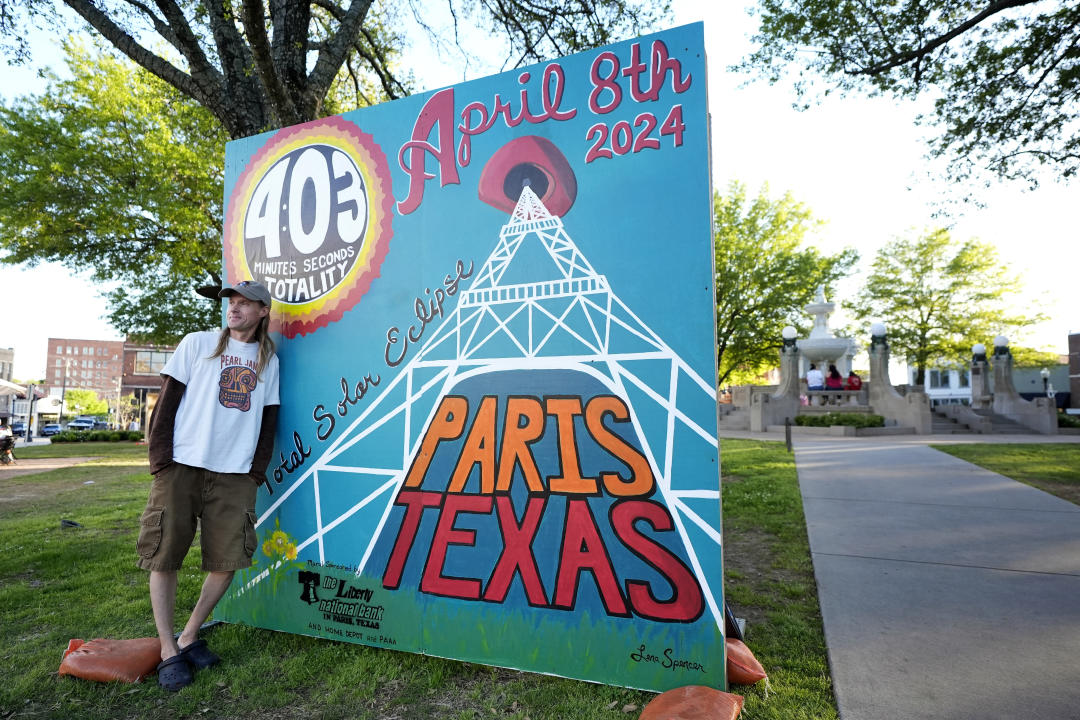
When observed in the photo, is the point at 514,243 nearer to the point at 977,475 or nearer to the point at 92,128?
the point at 977,475

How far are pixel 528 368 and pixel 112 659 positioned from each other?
2.73 metres

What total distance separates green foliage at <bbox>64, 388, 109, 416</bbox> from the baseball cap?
10702 cm

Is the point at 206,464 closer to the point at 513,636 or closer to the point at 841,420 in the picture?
the point at 513,636

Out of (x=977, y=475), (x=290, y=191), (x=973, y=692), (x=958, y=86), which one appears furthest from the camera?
(x=958, y=86)

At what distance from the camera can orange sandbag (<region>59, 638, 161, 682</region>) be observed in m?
2.98

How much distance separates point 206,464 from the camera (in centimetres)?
324

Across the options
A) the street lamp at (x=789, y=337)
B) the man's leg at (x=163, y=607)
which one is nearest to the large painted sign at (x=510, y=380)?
the man's leg at (x=163, y=607)

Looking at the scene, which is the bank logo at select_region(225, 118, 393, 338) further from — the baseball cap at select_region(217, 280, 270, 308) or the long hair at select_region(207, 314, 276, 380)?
the baseball cap at select_region(217, 280, 270, 308)

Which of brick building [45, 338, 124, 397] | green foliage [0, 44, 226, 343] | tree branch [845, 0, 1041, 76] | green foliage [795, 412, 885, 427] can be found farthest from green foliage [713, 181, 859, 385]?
brick building [45, 338, 124, 397]

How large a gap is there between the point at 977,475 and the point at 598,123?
27.3 ft

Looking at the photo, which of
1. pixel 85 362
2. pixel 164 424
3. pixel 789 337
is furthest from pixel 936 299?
pixel 85 362

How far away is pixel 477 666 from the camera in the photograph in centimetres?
314

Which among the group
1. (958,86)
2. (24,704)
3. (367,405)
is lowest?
(24,704)

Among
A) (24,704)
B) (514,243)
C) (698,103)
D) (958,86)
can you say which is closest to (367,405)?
(514,243)
